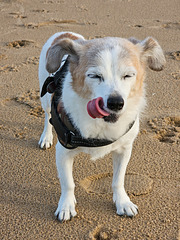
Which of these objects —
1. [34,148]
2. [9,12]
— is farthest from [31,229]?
[9,12]

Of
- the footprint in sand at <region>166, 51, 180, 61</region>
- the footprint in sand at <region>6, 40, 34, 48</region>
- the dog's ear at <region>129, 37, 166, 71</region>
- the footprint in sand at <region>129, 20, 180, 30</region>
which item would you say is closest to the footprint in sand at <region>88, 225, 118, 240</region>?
Result: the dog's ear at <region>129, 37, 166, 71</region>

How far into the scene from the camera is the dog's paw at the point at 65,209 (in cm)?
268

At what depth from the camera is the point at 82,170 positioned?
326cm

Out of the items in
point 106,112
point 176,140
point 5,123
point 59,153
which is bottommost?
point 5,123

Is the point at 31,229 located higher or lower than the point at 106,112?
lower

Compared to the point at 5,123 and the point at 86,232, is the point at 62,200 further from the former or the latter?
the point at 5,123

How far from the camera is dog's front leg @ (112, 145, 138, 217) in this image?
2.73 meters

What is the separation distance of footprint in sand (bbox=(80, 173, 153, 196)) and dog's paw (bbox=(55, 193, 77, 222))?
29 cm

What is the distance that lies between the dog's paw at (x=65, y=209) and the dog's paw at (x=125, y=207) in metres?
0.38

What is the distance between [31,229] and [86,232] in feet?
1.49

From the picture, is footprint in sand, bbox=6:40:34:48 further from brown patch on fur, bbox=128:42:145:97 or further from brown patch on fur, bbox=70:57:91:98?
brown patch on fur, bbox=128:42:145:97

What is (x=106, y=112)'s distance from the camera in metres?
2.16

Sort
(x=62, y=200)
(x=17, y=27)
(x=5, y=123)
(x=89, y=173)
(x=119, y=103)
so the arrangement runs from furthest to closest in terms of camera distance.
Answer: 1. (x=17, y=27)
2. (x=5, y=123)
3. (x=89, y=173)
4. (x=62, y=200)
5. (x=119, y=103)

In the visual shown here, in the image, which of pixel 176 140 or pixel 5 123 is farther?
pixel 5 123
